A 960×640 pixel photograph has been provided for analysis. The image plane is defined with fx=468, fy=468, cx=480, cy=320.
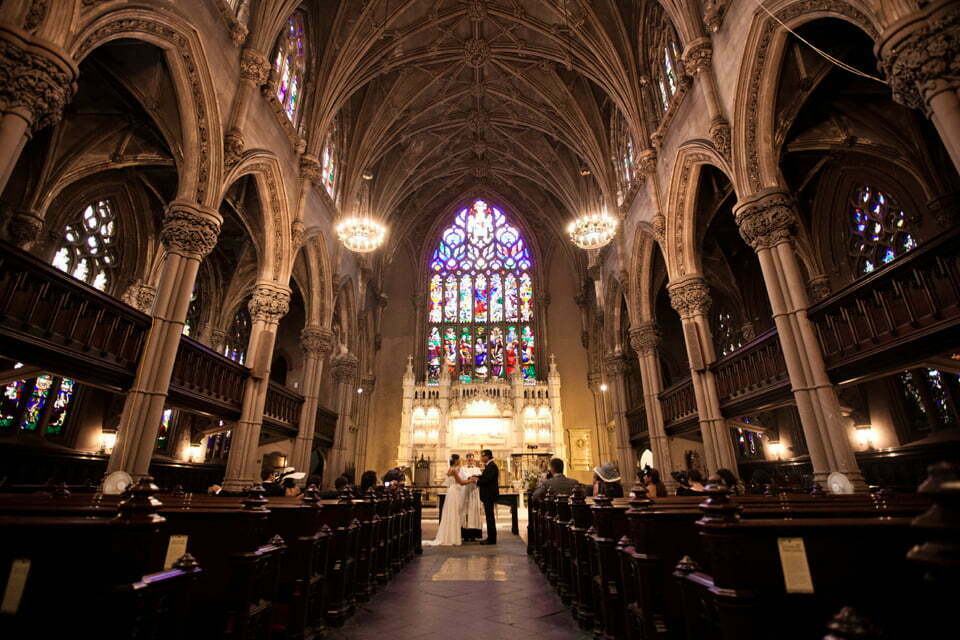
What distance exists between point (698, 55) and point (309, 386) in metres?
14.5

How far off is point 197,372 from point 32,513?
8.19m

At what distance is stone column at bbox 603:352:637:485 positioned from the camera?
17.9 m

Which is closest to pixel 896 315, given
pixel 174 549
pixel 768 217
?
pixel 768 217

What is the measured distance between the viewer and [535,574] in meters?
6.91

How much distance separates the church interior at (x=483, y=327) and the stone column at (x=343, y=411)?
0.84 feet

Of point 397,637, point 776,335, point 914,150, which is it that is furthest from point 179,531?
point 914,150

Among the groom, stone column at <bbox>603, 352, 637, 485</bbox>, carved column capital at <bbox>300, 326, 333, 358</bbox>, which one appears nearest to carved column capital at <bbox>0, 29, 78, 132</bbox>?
the groom

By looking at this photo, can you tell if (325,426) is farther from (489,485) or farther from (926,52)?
(926,52)

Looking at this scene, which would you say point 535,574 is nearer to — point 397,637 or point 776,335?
point 397,637

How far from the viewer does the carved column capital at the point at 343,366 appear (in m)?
20.6

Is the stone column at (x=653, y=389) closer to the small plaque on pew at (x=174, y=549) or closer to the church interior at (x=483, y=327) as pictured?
the church interior at (x=483, y=327)

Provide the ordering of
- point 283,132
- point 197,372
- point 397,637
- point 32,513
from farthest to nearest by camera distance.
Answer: point 283,132 → point 197,372 → point 397,637 → point 32,513

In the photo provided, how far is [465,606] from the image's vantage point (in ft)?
16.3

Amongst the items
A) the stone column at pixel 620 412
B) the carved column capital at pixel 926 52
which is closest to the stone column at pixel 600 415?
the stone column at pixel 620 412
